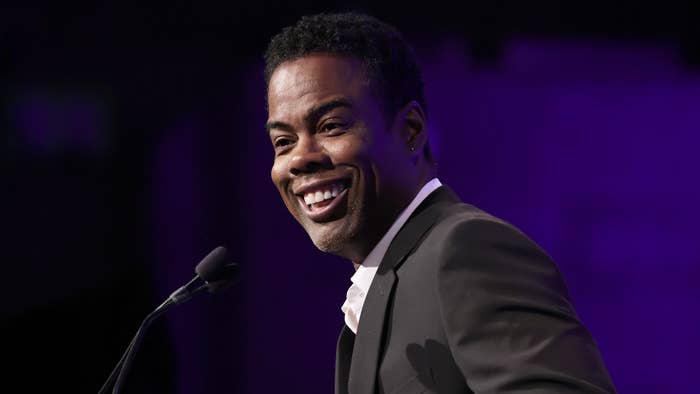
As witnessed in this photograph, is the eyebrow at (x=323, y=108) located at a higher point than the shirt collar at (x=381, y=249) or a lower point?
higher

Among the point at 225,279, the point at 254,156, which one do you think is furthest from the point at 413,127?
the point at 254,156

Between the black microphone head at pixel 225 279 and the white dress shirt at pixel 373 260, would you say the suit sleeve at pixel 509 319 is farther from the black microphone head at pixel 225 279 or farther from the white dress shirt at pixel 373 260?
the black microphone head at pixel 225 279

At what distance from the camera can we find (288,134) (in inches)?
64.9

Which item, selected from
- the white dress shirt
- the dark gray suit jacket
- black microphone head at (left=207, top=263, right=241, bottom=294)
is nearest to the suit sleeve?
the dark gray suit jacket

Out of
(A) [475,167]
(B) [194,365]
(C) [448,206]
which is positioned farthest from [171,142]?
(C) [448,206]

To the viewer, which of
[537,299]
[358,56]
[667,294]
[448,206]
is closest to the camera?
[537,299]

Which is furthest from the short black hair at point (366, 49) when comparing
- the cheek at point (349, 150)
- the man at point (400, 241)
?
the cheek at point (349, 150)

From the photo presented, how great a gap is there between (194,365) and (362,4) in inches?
69.5

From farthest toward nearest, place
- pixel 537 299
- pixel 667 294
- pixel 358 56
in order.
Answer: pixel 667 294, pixel 358 56, pixel 537 299

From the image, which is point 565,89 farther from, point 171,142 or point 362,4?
point 171,142

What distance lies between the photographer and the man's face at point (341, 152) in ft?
5.21

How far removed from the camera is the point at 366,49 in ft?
5.46

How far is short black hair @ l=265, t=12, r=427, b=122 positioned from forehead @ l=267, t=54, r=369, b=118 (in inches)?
0.8

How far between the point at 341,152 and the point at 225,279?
42cm
